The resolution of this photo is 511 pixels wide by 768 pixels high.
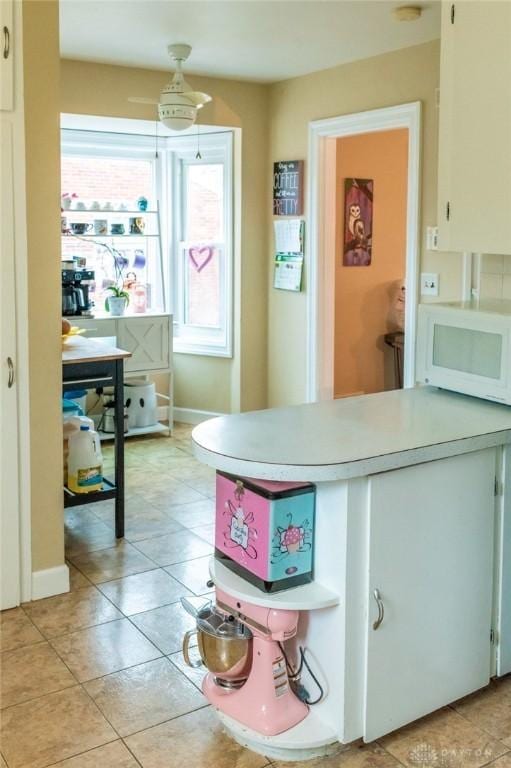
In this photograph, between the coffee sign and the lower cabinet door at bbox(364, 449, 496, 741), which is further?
the coffee sign

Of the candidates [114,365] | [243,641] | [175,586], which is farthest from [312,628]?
[114,365]

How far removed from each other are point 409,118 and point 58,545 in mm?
2909

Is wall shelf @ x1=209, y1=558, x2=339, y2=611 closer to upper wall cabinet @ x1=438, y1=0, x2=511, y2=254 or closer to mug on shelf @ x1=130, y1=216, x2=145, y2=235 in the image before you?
upper wall cabinet @ x1=438, y1=0, x2=511, y2=254

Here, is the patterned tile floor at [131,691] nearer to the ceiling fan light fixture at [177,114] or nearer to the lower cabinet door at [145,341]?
the lower cabinet door at [145,341]

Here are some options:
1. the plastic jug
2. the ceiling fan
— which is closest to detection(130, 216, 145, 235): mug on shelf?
the ceiling fan

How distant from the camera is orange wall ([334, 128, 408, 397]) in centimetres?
599

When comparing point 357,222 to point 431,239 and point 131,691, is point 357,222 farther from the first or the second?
point 131,691

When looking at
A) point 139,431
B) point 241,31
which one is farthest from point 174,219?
point 241,31

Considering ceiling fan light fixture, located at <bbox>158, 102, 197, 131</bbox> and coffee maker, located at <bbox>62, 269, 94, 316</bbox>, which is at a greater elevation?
ceiling fan light fixture, located at <bbox>158, 102, 197, 131</bbox>

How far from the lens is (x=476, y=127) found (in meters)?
2.78

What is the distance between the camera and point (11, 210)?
2898 mm

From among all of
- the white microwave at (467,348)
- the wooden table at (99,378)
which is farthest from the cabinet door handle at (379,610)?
the wooden table at (99,378)

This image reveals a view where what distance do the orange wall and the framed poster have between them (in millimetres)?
41

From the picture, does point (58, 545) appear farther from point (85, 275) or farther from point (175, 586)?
point (85, 275)
